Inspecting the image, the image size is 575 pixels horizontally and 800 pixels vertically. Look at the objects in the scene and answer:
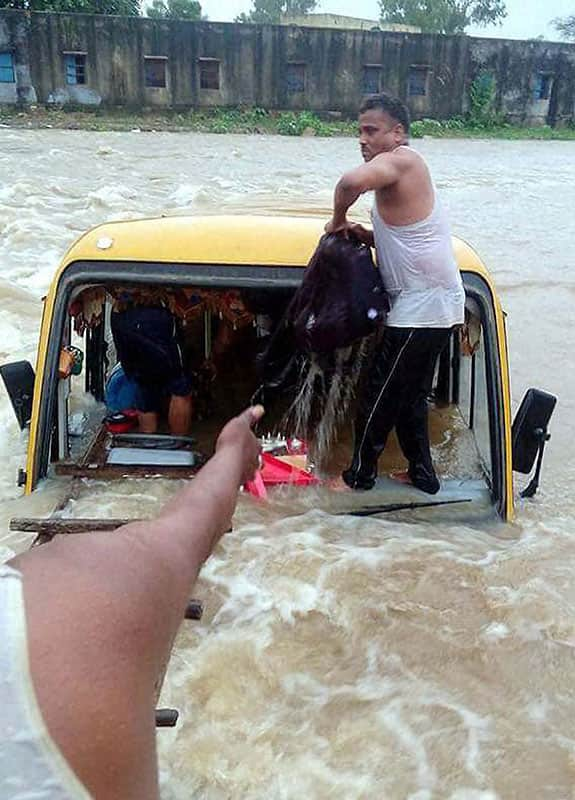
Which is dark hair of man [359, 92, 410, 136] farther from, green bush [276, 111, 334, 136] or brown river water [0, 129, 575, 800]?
green bush [276, 111, 334, 136]

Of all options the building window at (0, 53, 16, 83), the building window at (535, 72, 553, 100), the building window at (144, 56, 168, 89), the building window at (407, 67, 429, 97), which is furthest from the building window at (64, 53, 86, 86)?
the building window at (535, 72, 553, 100)

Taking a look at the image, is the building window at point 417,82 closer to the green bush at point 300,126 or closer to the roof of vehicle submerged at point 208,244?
the green bush at point 300,126

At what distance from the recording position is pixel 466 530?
4086 millimetres

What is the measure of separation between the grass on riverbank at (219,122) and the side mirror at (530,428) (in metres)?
29.4

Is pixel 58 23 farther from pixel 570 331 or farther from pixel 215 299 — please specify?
pixel 215 299

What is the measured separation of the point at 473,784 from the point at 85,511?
2.01m

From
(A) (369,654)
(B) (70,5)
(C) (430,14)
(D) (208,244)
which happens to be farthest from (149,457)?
(C) (430,14)

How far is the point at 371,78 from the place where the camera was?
123 feet

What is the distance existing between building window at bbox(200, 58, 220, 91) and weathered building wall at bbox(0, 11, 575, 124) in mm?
40

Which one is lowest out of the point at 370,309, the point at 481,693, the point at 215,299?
the point at 481,693

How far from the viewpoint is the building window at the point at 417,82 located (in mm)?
37938

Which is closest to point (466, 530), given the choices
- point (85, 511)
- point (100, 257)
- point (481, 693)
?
point (481, 693)

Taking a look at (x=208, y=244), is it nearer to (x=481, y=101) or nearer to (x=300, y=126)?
(x=300, y=126)

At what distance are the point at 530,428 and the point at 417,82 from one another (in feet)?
122
